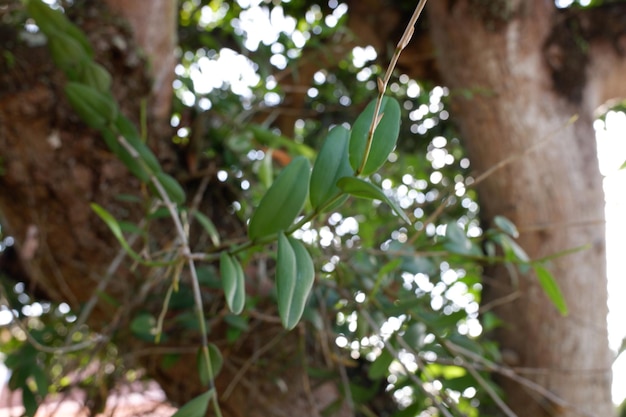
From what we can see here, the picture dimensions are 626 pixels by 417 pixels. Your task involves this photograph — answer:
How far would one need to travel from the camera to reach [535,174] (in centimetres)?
81

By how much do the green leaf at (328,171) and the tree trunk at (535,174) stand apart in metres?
0.48

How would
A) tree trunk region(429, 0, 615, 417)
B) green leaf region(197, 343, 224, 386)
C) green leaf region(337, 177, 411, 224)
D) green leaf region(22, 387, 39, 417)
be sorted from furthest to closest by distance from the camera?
tree trunk region(429, 0, 615, 417) → green leaf region(22, 387, 39, 417) → green leaf region(197, 343, 224, 386) → green leaf region(337, 177, 411, 224)

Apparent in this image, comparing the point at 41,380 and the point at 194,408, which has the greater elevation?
the point at 194,408

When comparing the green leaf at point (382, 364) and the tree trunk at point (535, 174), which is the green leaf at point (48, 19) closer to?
the green leaf at point (382, 364)

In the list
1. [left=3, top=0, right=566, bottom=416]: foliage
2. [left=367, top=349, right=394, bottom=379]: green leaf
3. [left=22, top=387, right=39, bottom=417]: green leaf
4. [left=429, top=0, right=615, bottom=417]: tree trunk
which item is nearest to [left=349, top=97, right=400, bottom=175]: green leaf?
[left=3, top=0, right=566, bottom=416]: foliage

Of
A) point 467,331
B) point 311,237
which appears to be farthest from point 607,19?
point 311,237

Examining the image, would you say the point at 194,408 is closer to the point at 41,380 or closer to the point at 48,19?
the point at 41,380

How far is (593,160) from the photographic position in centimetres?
83

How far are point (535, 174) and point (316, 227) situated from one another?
1.29ft

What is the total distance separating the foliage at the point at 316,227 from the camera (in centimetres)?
29

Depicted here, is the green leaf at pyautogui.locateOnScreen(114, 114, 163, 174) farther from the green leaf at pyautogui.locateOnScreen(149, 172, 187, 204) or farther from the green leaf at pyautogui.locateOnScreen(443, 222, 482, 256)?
the green leaf at pyautogui.locateOnScreen(443, 222, 482, 256)

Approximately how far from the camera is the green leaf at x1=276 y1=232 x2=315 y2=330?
25 cm

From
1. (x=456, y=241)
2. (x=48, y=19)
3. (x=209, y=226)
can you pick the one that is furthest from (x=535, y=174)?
(x=48, y=19)

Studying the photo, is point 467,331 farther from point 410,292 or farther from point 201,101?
point 201,101
